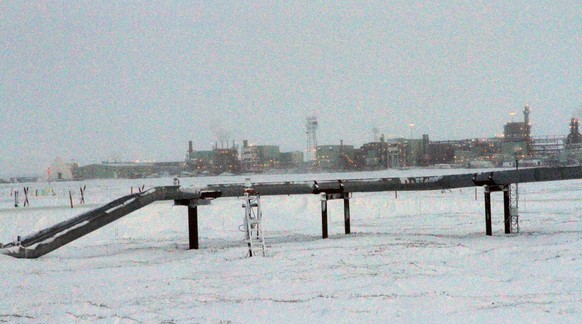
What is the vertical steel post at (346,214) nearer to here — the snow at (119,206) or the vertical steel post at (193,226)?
the vertical steel post at (193,226)

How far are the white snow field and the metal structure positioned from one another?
0.80m

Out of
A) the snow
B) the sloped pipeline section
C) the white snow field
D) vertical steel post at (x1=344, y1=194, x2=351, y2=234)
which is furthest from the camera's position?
vertical steel post at (x1=344, y1=194, x2=351, y2=234)

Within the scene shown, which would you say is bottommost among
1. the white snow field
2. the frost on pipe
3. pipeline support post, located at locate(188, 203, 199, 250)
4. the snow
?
the white snow field

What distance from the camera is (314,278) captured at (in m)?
14.7

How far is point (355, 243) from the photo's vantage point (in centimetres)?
2109

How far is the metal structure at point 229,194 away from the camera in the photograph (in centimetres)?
1945

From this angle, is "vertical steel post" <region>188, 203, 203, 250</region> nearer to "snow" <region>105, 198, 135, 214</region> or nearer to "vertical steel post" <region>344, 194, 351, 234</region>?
"snow" <region>105, 198, 135, 214</region>

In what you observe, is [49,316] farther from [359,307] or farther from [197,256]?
[197,256]

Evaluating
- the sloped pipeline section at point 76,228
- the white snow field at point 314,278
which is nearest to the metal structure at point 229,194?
the sloped pipeline section at point 76,228

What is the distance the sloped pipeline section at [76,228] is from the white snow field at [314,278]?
0.56 metres

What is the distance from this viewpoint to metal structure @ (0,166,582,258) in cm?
1945

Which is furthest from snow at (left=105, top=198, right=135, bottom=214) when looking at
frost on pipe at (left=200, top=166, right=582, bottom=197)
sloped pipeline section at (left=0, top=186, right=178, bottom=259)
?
frost on pipe at (left=200, top=166, right=582, bottom=197)

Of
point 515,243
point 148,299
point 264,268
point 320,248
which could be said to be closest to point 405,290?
point 264,268

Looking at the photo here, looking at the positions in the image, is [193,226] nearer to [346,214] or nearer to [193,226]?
[193,226]
